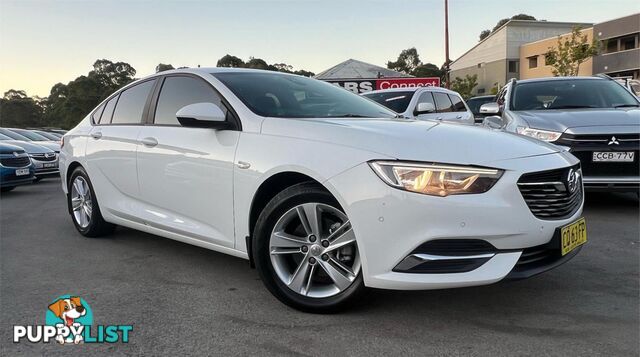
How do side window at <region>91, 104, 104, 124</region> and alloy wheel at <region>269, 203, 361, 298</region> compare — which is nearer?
alloy wheel at <region>269, 203, 361, 298</region>

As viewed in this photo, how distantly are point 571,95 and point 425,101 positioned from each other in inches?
99.0

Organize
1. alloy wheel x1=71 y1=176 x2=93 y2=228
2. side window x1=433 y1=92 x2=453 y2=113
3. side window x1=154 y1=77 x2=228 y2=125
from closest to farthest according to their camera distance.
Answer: side window x1=154 y1=77 x2=228 y2=125 → alloy wheel x1=71 y1=176 x2=93 y2=228 → side window x1=433 y1=92 x2=453 y2=113

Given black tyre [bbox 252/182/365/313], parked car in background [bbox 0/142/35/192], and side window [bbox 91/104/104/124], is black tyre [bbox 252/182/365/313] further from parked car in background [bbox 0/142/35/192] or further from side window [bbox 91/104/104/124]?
parked car in background [bbox 0/142/35/192]

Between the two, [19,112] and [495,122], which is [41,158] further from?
[19,112]

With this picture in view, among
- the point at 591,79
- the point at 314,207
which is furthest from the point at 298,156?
the point at 591,79

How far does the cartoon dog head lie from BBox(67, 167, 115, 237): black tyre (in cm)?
169

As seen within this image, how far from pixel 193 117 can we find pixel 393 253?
5.21 ft

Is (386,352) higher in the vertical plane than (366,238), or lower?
lower

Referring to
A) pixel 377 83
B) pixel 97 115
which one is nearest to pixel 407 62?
pixel 377 83

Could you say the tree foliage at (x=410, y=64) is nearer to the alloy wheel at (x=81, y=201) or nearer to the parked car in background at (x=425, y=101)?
the parked car in background at (x=425, y=101)

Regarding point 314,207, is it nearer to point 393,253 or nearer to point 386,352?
point 393,253

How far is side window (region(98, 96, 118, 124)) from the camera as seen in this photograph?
189 inches

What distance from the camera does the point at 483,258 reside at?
101 inches

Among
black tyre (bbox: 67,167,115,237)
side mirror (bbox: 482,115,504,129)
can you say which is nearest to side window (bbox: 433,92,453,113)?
side mirror (bbox: 482,115,504,129)
